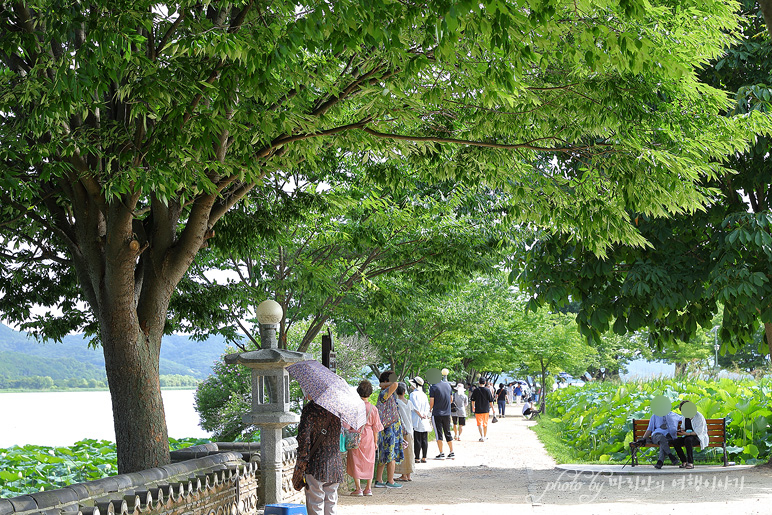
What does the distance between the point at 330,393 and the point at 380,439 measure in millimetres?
5424

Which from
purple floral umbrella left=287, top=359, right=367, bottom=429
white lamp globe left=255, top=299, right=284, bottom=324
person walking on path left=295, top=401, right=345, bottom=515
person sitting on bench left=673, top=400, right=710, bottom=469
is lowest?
person sitting on bench left=673, top=400, right=710, bottom=469

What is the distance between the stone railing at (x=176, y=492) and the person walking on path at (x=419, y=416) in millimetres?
4732

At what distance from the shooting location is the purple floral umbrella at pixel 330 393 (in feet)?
22.9

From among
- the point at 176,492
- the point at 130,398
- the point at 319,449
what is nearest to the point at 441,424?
the point at 319,449

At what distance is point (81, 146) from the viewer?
6781mm

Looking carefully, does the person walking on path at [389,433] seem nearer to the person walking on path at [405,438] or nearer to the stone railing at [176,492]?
the person walking on path at [405,438]

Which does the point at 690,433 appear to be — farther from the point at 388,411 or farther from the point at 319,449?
the point at 319,449

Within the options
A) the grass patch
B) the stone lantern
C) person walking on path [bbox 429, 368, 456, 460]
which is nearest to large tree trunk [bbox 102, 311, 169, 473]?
the stone lantern

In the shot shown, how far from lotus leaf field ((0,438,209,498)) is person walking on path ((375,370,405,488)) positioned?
13.9 ft

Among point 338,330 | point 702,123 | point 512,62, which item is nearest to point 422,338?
point 338,330

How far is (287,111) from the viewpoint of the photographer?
6.67 m

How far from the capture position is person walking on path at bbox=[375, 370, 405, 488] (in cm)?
1205

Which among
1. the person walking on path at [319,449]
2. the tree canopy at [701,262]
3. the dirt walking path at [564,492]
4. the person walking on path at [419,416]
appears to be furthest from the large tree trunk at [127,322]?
the person walking on path at [419,416]

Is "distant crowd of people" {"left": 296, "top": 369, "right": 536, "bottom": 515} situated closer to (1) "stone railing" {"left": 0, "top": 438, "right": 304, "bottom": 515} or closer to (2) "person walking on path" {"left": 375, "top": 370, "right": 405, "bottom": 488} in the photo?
(2) "person walking on path" {"left": 375, "top": 370, "right": 405, "bottom": 488}
